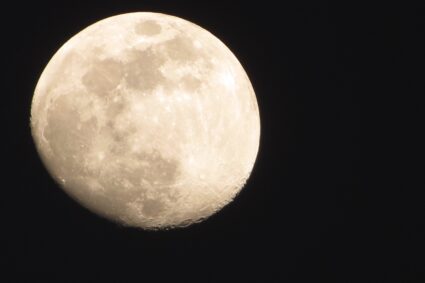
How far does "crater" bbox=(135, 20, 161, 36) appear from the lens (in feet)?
11.7

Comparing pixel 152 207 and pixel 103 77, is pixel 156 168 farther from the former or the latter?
pixel 103 77

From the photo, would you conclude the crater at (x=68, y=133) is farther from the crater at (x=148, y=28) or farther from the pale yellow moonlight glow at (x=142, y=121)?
the crater at (x=148, y=28)

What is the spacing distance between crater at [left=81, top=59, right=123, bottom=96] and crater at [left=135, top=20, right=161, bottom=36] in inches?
15.5

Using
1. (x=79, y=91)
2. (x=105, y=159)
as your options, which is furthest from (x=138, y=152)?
(x=79, y=91)

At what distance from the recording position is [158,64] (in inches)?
134

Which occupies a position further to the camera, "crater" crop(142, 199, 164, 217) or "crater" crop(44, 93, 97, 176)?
"crater" crop(142, 199, 164, 217)

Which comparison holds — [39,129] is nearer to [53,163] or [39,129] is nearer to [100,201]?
[53,163]

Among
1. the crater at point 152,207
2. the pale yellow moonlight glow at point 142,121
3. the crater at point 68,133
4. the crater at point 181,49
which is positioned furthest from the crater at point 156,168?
the crater at point 181,49

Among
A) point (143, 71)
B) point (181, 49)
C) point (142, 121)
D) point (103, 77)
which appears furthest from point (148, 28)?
point (142, 121)

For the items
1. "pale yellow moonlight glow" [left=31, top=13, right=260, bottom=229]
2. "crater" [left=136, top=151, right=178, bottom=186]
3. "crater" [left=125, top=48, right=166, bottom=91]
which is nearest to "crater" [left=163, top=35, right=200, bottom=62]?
"pale yellow moonlight glow" [left=31, top=13, right=260, bottom=229]

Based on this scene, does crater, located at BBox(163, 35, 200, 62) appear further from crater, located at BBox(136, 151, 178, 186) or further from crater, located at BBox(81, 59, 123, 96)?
crater, located at BBox(136, 151, 178, 186)

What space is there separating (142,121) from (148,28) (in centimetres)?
87

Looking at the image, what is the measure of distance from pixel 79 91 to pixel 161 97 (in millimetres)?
681

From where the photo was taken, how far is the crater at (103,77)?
3.34 metres
